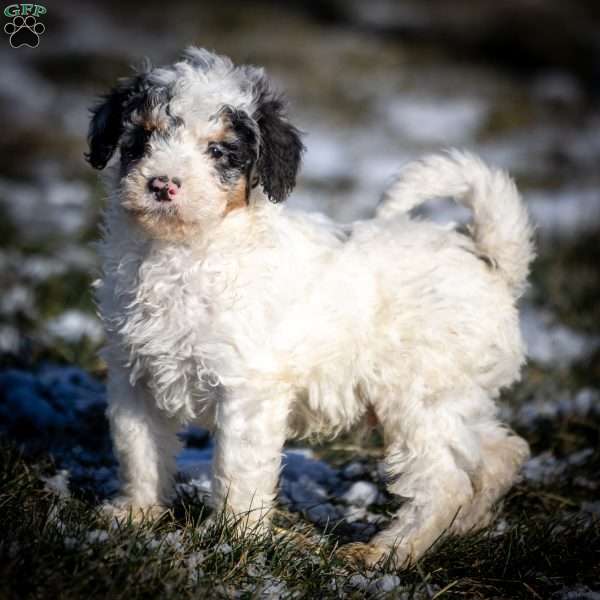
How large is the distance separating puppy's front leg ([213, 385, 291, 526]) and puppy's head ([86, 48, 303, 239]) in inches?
31.8

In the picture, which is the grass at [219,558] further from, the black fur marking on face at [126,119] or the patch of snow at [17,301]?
the patch of snow at [17,301]

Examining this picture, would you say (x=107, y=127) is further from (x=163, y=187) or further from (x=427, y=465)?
(x=427, y=465)

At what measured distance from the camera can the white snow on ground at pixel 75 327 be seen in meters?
6.25

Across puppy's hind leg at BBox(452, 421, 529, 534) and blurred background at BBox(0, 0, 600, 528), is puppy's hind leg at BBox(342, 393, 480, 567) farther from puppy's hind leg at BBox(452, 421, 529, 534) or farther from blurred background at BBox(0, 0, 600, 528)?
blurred background at BBox(0, 0, 600, 528)

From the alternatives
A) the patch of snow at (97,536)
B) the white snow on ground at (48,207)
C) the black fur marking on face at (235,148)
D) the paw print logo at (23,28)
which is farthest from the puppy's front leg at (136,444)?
the white snow on ground at (48,207)

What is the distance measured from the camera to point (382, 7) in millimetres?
26703

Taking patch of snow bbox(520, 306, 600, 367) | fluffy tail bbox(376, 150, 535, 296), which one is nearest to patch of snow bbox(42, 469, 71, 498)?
fluffy tail bbox(376, 150, 535, 296)

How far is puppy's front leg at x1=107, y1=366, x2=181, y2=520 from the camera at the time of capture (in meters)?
3.84

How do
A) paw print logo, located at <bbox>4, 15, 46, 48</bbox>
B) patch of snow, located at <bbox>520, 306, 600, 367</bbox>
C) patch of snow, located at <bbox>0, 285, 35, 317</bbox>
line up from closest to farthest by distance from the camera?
paw print logo, located at <bbox>4, 15, 46, 48</bbox> → patch of snow, located at <bbox>0, 285, 35, 317</bbox> → patch of snow, located at <bbox>520, 306, 600, 367</bbox>

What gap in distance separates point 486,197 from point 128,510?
245cm

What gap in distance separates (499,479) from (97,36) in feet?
65.6

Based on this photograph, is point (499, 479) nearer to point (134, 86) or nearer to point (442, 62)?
point (134, 86)

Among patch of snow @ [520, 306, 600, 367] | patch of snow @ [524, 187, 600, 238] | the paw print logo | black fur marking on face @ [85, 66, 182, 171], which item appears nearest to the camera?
black fur marking on face @ [85, 66, 182, 171]

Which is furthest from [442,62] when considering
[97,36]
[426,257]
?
[426,257]
